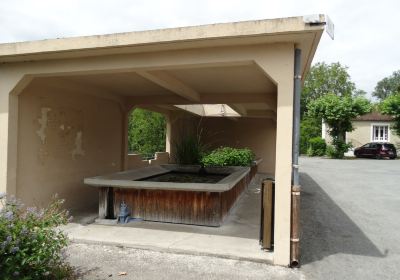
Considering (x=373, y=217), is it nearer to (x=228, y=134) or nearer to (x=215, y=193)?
(x=215, y=193)

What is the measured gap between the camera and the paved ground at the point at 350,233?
380cm

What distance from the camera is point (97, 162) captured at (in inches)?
289

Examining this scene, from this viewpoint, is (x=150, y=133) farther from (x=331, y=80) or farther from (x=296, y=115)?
(x=331, y=80)

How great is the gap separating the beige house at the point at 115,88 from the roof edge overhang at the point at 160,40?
0.04 ft

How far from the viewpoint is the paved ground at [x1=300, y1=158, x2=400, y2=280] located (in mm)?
3801

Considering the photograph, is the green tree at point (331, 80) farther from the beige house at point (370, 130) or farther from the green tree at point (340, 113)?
the green tree at point (340, 113)

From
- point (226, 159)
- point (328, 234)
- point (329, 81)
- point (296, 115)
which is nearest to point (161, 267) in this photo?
point (296, 115)

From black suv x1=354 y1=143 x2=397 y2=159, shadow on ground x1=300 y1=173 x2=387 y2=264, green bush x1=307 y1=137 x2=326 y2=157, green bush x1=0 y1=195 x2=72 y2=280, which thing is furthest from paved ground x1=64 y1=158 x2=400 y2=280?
green bush x1=307 y1=137 x2=326 y2=157

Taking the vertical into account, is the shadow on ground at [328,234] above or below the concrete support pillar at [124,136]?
below

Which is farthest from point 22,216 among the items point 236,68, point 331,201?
point 331,201

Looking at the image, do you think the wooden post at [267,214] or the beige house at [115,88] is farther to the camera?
the wooden post at [267,214]

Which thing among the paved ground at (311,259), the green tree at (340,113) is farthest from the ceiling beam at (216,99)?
the green tree at (340,113)

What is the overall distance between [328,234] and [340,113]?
22.0 m

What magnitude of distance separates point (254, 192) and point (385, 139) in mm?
26516
